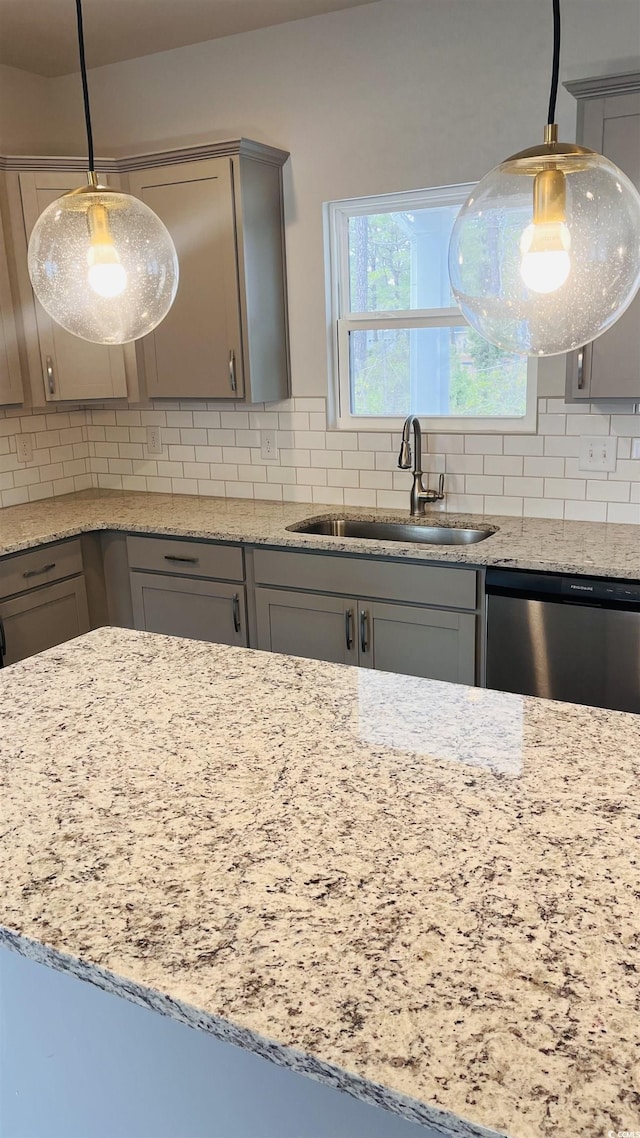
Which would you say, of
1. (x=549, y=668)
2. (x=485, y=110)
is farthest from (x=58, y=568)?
(x=485, y=110)

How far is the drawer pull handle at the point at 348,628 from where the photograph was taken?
3.08 m

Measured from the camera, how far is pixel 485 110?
3086mm

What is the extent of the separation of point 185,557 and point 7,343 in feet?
3.91

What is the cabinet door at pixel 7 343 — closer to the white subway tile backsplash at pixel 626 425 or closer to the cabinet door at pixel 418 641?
the cabinet door at pixel 418 641

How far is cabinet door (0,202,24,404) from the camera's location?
138 inches

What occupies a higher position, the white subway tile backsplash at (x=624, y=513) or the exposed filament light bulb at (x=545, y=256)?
the exposed filament light bulb at (x=545, y=256)

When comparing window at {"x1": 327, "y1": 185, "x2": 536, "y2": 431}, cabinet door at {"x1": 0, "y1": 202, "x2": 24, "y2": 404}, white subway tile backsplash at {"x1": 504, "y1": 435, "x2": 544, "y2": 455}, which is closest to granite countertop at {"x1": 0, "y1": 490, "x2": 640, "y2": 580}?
white subway tile backsplash at {"x1": 504, "y1": 435, "x2": 544, "y2": 455}

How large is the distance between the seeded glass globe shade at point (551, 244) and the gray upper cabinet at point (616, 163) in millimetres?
1637

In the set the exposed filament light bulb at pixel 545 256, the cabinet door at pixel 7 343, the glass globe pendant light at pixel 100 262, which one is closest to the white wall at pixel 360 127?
the cabinet door at pixel 7 343

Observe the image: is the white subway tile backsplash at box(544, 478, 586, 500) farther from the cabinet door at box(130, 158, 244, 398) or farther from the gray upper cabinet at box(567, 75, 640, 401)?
the cabinet door at box(130, 158, 244, 398)

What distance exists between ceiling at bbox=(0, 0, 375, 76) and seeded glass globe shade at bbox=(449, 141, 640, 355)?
104 inches

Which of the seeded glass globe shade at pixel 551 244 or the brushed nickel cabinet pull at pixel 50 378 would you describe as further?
the brushed nickel cabinet pull at pixel 50 378

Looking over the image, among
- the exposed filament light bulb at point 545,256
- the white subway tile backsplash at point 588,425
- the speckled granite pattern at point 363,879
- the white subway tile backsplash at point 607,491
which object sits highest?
the exposed filament light bulb at point 545,256

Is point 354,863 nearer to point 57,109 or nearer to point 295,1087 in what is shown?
point 295,1087
